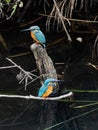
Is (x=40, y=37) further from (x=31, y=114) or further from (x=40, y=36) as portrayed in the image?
(x=31, y=114)

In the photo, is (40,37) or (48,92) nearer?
(48,92)

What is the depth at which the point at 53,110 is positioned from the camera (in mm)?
5254

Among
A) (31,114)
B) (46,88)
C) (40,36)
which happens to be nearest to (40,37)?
(40,36)

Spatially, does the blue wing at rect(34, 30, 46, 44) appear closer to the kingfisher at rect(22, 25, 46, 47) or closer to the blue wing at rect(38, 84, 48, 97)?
the kingfisher at rect(22, 25, 46, 47)

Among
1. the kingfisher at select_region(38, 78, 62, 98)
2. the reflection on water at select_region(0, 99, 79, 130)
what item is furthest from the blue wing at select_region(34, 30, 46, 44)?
the reflection on water at select_region(0, 99, 79, 130)

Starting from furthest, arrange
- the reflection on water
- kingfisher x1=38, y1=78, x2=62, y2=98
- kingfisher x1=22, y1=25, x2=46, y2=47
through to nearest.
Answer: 1. kingfisher x1=22, y1=25, x2=46, y2=47
2. kingfisher x1=38, y1=78, x2=62, y2=98
3. the reflection on water

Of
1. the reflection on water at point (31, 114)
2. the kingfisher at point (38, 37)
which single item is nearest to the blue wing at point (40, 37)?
the kingfisher at point (38, 37)

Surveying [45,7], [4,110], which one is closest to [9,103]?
[4,110]

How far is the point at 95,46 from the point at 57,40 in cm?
66

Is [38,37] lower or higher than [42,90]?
higher

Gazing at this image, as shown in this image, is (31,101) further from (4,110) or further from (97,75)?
(97,75)

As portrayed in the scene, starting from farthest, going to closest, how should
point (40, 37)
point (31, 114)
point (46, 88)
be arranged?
point (40, 37), point (46, 88), point (31, 114)

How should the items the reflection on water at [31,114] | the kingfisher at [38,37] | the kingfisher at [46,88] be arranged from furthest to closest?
the kingfisher at [38,37] → the kingfisher at [46,88] → the reflection on water at [31,114]

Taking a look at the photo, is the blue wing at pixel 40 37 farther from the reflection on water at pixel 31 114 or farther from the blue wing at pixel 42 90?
the reflection on water at pixel 31 114
